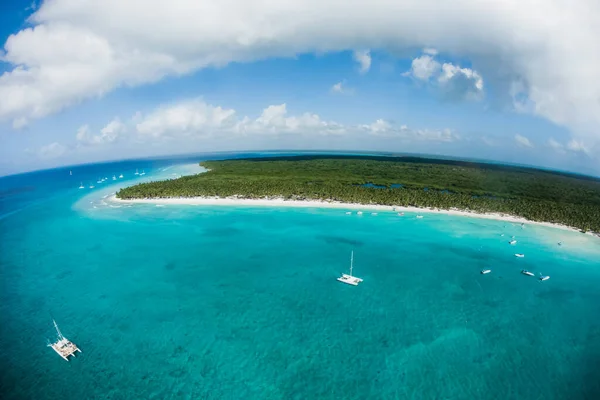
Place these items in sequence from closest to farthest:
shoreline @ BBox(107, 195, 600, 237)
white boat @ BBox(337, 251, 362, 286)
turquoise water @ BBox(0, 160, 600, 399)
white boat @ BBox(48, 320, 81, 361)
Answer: turquoise water @ BBox(0, 160, 600, 399)
white boat @ BBox(48, 320, 81, 361)
white boat @ BBox(337, 251, 362, 286)
shoreline @ BBox(107, 195, 600, 237)

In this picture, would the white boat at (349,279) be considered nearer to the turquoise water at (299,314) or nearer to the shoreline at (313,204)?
the turquoise water at (299,314)

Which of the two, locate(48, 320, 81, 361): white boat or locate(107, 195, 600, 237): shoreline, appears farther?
locate(107, 195, 600, 237): shoreline

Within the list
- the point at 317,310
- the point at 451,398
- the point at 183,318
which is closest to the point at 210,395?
the point at 183,318

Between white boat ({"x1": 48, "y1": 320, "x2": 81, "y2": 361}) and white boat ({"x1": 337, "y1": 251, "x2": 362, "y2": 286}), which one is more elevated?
white boat ({"x1": 337, "y1": 251, "x2": 362, "y2": 286})

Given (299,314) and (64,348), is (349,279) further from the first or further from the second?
(64,348)

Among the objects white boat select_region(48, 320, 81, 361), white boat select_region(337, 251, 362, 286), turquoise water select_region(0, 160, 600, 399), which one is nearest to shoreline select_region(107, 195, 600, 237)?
turquoise water select_region(0, 160, 600, 399)

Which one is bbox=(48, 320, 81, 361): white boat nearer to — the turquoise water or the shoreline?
the turquoise water

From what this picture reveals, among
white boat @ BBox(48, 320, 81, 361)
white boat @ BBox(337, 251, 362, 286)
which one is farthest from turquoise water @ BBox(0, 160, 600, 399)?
white boat @ BBox(337, 251, 362, 286)

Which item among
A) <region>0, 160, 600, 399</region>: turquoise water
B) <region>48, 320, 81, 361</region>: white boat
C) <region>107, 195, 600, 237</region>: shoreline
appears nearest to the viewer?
<region>0, 160, 600, 399</region>: turquoise water

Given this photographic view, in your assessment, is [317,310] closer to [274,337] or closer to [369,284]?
[274,337]

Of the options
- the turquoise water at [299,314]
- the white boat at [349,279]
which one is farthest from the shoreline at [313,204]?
the white boat at [349,279]
